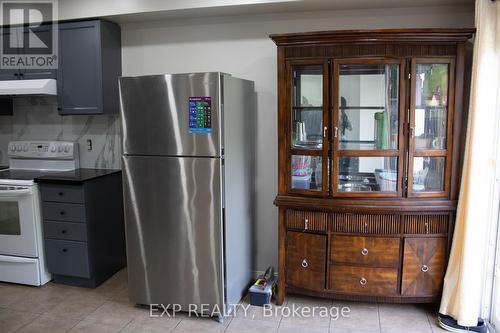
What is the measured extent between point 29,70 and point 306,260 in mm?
2914

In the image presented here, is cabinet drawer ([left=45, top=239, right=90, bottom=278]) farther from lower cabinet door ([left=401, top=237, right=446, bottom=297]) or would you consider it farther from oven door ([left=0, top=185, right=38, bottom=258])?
lower cabinet door ([left=401, top=237, right=446, bottom=297])

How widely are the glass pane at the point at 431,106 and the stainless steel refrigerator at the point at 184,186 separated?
3.99 ft

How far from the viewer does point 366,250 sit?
281 cm

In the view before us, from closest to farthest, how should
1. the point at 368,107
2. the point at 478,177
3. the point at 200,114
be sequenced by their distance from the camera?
the point at 478,177, the point at 200,114, the point at 368,107

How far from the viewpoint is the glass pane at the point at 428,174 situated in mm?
2762

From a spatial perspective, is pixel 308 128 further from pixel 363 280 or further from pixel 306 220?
pixel 363 280

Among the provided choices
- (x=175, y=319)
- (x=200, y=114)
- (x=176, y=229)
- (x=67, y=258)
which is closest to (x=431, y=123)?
(x=200, y=114)

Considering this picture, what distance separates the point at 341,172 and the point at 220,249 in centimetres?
100

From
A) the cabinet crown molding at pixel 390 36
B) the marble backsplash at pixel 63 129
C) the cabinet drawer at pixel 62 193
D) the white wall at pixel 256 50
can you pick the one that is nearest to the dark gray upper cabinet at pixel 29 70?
the marble backsplash at pixel 63 129

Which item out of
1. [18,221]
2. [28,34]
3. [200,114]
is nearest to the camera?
[200,114]

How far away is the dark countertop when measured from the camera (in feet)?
10.5

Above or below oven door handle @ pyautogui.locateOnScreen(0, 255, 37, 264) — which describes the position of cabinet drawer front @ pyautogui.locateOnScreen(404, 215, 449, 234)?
above

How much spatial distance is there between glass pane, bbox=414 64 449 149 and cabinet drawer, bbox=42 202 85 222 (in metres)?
2.58

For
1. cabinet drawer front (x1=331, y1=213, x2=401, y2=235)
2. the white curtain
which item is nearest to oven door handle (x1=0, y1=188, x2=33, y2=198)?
cabinet drawer front (x1=331, y1=213, x2=401, y2=235)
